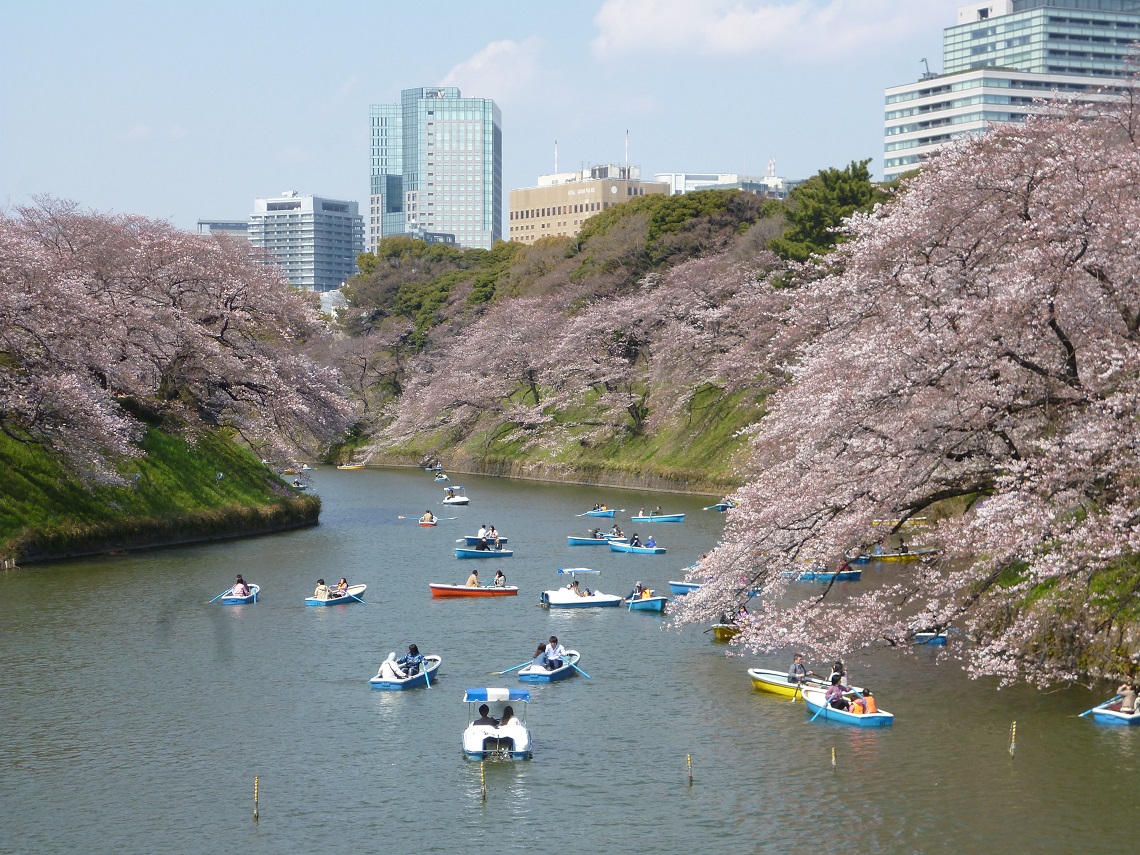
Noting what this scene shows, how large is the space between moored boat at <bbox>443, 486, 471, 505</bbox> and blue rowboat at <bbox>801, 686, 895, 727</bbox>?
46.2m

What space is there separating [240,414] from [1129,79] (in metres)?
41.7

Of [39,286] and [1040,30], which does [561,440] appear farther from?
[1040,30]

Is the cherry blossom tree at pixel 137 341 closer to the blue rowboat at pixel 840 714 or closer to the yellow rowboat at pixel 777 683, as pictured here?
the yellow rowboat at pixel 777 683

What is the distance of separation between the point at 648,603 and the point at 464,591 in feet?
23.2

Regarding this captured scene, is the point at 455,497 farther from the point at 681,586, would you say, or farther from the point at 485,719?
the point at 485,719

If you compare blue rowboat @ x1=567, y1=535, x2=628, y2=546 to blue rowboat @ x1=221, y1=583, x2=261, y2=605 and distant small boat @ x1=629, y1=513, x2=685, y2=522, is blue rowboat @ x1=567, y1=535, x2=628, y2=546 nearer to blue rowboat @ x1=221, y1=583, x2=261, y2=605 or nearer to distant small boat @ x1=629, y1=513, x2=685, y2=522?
distant small boat @ x1=629, y1=513, x2=685, y2=522

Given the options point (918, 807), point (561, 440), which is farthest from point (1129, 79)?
point (561, 440)

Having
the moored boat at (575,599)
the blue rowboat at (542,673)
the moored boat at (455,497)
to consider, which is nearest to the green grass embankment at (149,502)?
the moored boat at (455,497)

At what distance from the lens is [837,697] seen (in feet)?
86.7

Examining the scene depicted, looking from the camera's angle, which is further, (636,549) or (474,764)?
(636,549)

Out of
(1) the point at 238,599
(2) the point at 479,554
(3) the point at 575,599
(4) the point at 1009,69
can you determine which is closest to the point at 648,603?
(3) the point at 575,599

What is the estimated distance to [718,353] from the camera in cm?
7575

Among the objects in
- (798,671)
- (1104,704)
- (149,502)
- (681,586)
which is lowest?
(681,586)

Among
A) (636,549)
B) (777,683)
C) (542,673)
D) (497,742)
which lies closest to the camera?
(497,742)
